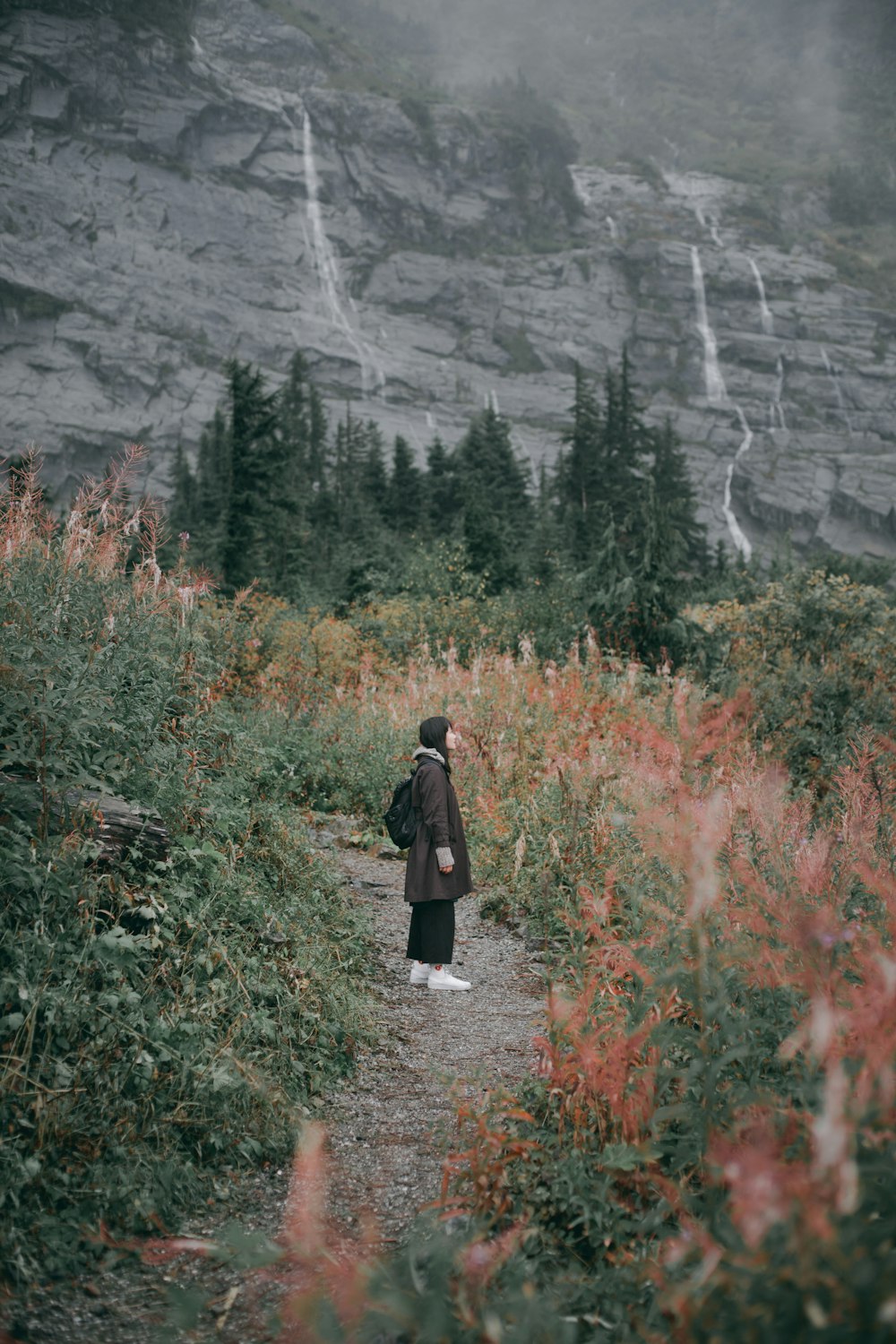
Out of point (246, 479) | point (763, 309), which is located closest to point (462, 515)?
point (246, 479)

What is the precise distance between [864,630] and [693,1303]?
11.0 m

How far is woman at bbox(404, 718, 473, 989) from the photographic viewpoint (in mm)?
5340

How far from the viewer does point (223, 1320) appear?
8.10 ft

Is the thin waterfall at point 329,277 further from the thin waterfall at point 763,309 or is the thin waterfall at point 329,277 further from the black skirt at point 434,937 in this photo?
the black skirt at point 434,937

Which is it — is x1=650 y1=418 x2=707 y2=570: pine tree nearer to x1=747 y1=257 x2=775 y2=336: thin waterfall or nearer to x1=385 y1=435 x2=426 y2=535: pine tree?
x1=385 y1=435 x2=426 y2=535: pine tree

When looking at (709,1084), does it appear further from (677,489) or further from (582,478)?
(677,489)

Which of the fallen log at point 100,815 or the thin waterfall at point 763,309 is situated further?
the thin waterfall at point 763,309

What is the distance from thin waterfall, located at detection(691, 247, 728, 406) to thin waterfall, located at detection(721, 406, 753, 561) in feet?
15.6

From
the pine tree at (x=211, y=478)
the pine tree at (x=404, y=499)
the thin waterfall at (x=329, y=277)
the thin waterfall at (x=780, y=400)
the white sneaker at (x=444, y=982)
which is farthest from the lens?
the thin waterfall at (x=780, y=400)

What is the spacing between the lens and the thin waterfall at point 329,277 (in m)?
113

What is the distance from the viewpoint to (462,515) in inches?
919

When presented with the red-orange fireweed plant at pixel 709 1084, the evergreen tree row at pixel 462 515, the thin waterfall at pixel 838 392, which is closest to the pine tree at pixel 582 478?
the evergreen tree row at pixel 462 515

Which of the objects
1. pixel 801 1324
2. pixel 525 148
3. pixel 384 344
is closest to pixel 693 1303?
pixel 801 1324

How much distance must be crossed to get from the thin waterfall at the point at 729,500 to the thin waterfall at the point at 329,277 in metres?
47.3
